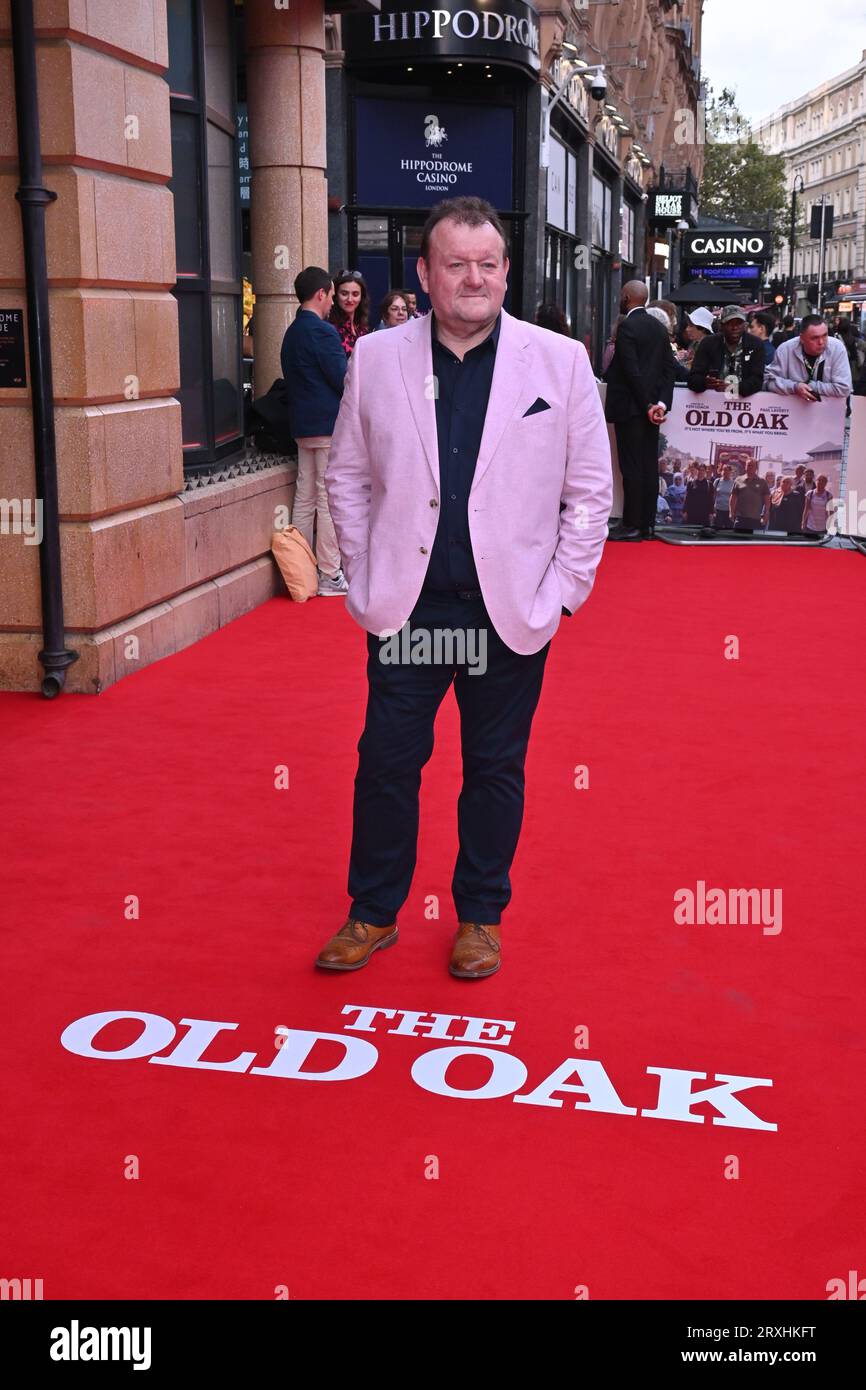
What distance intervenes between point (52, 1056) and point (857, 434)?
1114 centimetres

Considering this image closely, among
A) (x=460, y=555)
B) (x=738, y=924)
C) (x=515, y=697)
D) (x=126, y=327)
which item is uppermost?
(x=126, y=327)

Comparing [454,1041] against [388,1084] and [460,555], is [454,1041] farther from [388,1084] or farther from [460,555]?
[460,555]

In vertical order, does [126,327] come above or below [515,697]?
above

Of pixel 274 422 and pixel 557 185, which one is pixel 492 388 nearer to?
pixel 274 422

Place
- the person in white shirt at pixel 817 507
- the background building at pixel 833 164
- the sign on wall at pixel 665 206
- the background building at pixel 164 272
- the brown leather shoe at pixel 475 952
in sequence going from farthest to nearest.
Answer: the background building at pixel 833 164 → the sign on wall at pixel 665 206 → the person in white shirt at pixel 817 507 → the background building at pixel 164 272 → the brown leather shoe at pixel 475 952

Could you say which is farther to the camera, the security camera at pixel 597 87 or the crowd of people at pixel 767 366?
the security camera at pixel 597 87

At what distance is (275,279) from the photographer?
13.1m

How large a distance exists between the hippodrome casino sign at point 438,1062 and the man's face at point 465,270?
188 centimetres

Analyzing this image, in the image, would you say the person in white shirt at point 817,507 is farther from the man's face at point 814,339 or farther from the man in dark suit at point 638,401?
the man in dark suit at point 638,401

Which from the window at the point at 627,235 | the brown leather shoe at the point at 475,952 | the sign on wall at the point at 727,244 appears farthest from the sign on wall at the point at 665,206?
the brown leather shoe at the point at 475,952

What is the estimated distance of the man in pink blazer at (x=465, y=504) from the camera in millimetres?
4348

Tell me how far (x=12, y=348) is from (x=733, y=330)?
8306 mm

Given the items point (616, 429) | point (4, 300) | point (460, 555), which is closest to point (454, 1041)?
point (460, 555)

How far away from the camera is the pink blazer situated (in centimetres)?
436
